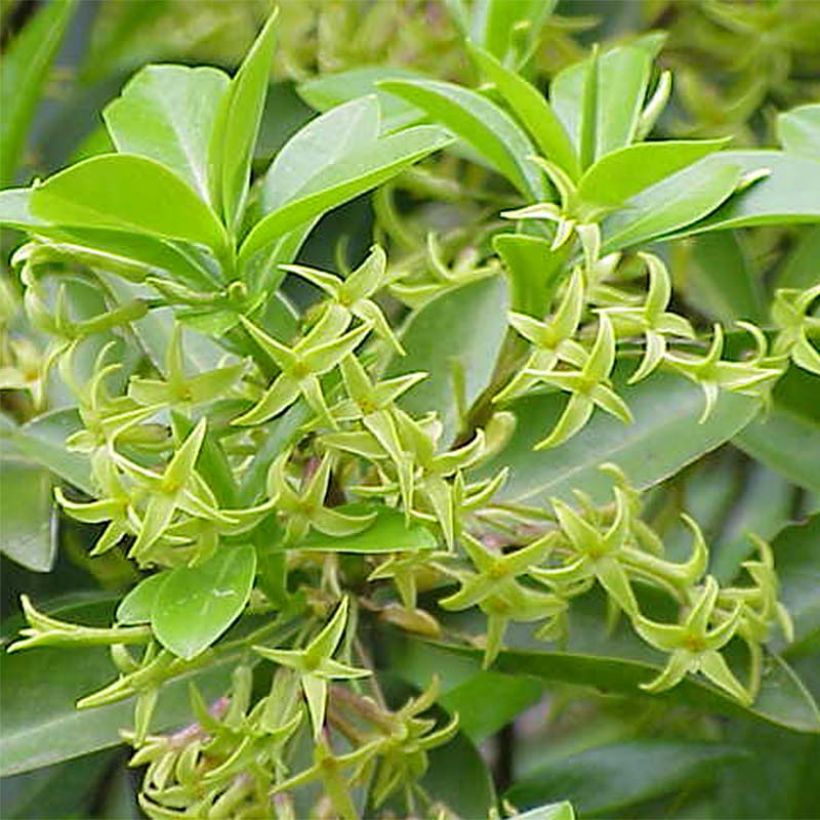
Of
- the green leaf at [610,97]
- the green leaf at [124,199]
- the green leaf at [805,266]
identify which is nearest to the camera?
the green leaf at [124,199]

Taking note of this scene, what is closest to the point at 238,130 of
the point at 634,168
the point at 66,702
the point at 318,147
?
the point at 318,147

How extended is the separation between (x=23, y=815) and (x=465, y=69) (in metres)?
0.46

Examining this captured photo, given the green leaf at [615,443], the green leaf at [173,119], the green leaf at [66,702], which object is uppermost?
the green leaf at [173,119]

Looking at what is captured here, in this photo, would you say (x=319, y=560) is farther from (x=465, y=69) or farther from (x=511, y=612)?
(x=465, y=69)

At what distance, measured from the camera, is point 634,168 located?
0.66 m

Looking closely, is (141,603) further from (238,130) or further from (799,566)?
(799,566)

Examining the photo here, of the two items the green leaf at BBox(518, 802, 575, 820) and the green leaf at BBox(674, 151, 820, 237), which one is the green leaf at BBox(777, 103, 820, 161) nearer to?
the green leaf at BBox(674, 151, 820, 237)

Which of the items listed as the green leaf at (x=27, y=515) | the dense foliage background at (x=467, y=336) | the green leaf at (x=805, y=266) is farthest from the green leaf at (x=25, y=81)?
the green leaf at (x=805, y=266)

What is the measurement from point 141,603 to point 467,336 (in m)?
0.19

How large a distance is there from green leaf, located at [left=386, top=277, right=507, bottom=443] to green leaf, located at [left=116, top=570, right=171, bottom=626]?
0.14 metres

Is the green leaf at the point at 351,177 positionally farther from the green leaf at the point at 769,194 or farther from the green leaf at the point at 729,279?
the green leaf at the point at 729,279

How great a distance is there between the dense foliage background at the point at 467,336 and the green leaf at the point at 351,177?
0.16 m

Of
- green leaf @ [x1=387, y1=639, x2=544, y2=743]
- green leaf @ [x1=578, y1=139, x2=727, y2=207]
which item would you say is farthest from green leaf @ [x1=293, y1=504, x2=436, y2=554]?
green leaf @ [x1=387, y1=639, x2=544, y2=743]

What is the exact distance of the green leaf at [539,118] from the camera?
0.68 metres
